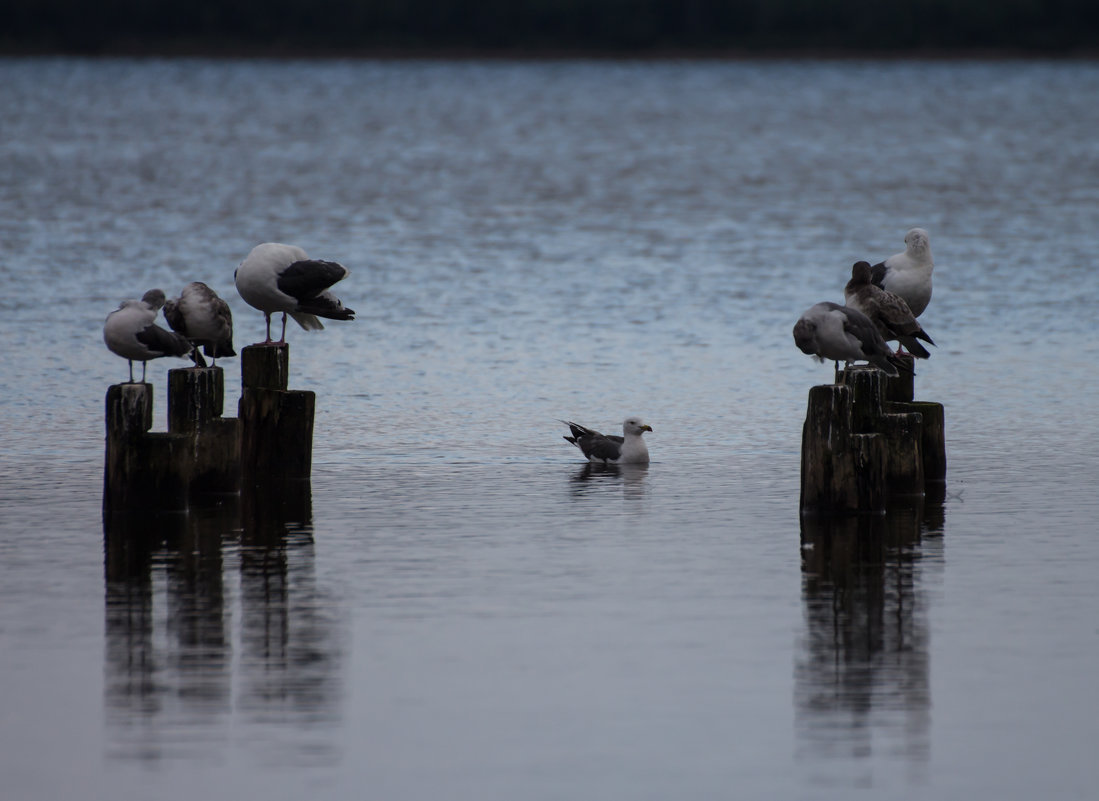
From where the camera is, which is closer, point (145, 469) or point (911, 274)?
point (145, 469)

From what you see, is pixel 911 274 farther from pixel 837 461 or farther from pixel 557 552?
pixel 557 552

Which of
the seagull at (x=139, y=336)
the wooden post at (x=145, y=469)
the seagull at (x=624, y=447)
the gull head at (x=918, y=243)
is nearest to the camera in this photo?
the wooden post at (x=145, y=469)

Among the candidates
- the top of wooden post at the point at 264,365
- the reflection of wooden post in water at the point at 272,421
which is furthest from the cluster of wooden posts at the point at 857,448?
the top of wooden post at the point at 264,365

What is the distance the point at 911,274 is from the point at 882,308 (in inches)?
54.2

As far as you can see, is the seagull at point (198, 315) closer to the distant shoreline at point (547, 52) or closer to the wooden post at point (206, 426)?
the wooden post at point (206, 426)

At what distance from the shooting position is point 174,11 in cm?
12706

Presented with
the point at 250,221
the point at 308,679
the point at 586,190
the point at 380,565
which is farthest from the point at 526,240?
the point at 308,679

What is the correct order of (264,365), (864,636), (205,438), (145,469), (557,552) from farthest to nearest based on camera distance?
(264,365), (205,438), (145,469), (557,552), (864,636)

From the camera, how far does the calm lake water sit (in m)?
9.89

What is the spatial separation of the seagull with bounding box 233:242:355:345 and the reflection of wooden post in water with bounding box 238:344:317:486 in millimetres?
228

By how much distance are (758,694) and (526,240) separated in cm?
3033

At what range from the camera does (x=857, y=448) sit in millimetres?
14586

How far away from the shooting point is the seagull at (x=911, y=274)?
16.9m

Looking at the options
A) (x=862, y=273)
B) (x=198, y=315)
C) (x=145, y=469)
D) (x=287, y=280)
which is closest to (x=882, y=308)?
(x=862, y=273)
